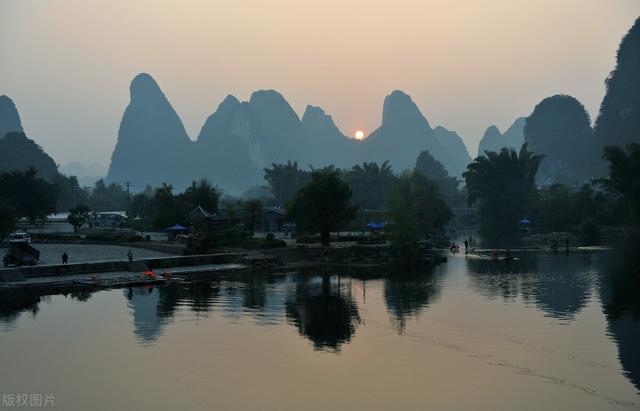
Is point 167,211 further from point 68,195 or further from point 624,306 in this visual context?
point 68,195

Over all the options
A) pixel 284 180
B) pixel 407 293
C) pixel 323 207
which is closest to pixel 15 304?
pixel 407 293

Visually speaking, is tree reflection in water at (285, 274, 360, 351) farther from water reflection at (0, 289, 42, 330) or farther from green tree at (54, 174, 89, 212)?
green tree at (54, 174, 89, 212)

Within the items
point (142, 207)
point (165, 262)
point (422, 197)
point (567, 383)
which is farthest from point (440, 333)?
point (142, 207)

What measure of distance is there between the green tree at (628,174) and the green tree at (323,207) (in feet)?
156

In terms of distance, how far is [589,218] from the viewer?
395 ft

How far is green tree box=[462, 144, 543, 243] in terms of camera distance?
129875 mm

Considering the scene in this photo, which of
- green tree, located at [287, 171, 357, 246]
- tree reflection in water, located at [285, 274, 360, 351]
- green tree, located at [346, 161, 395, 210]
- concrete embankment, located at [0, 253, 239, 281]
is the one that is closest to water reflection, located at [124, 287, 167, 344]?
tree reflection in water, located at [285, 274, 360, 351]

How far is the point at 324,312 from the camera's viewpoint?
40.9 metres

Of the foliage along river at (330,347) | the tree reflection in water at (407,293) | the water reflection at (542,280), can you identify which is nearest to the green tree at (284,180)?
the water reflection at (542,280)

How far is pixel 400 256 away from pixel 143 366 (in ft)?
150

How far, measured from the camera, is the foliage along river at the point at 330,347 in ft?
79.3

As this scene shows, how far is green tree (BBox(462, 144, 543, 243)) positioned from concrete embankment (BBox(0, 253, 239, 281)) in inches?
3023

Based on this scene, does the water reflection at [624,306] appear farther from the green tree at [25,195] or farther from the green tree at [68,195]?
the green tree at [68,195]

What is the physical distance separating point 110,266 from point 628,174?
Answer: 262ft
